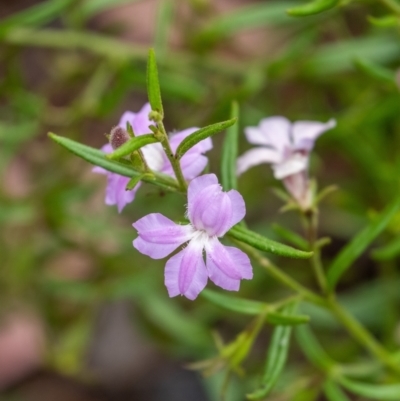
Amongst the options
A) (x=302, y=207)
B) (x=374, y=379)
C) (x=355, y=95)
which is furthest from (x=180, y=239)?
(x=355, y=95)

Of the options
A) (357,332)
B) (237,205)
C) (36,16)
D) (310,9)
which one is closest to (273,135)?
(310,9)

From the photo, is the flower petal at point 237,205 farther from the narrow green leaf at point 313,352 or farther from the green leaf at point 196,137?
the narrow green leaf at point 313,352

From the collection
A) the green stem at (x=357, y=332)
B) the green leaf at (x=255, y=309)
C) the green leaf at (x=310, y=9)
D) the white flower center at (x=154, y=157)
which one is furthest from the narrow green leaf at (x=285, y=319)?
the green leaf at (x=310, y=9)

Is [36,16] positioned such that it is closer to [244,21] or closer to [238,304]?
[244,21]

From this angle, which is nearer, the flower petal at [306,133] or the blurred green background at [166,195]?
the flower petal at [306,133]

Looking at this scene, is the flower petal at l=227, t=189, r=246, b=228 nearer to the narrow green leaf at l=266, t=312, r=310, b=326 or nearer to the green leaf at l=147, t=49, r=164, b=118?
the green leaf at l=147, t=49, r=164, b=118

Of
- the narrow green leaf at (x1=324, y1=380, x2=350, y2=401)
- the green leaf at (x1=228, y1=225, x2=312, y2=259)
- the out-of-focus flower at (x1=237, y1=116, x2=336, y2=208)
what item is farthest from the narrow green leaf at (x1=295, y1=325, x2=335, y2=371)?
the green leaf at (x1=228, y1=225, x2=312, y2=259)

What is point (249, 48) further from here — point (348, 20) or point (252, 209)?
point (252, 209)
